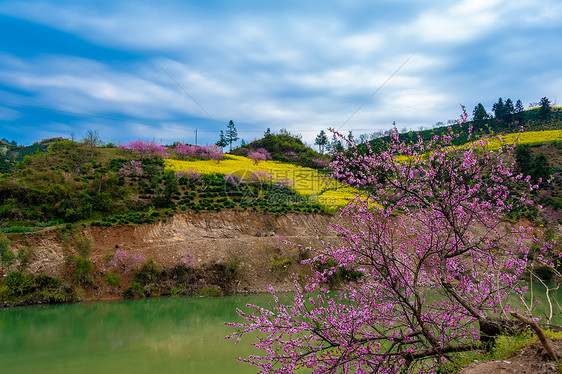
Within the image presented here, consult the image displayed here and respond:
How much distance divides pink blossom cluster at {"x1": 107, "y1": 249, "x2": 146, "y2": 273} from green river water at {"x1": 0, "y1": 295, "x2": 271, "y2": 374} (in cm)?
385

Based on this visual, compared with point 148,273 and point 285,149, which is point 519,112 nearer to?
point 285,149

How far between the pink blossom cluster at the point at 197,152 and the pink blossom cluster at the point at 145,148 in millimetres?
4407

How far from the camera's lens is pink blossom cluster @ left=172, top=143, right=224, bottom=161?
2343 inches

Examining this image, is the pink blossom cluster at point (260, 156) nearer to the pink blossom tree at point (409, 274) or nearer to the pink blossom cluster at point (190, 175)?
the pink blossom cluster at point (190, 175)

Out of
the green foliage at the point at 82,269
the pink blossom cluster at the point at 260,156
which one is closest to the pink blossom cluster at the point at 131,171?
the green foliage at the point at 82,269

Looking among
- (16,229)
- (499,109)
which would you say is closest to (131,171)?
(16,229)

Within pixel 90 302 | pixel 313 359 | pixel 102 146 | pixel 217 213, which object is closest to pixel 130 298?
pixel 90 302

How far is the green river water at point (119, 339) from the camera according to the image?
11.6 meters

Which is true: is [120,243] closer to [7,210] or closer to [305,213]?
[7,210]

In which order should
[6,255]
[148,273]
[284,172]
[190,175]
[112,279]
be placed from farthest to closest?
1. [284,172]
2. [190,175]
3. [148,273]
4. [112,279]
5. [6,255]

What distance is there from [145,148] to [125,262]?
30943mm

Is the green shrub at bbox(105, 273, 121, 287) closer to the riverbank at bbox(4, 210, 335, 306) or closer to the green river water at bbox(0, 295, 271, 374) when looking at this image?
the riverbank at bbox(4, 210, 335, 306)

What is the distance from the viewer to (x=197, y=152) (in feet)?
201

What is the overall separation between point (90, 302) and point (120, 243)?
7.23 meters
